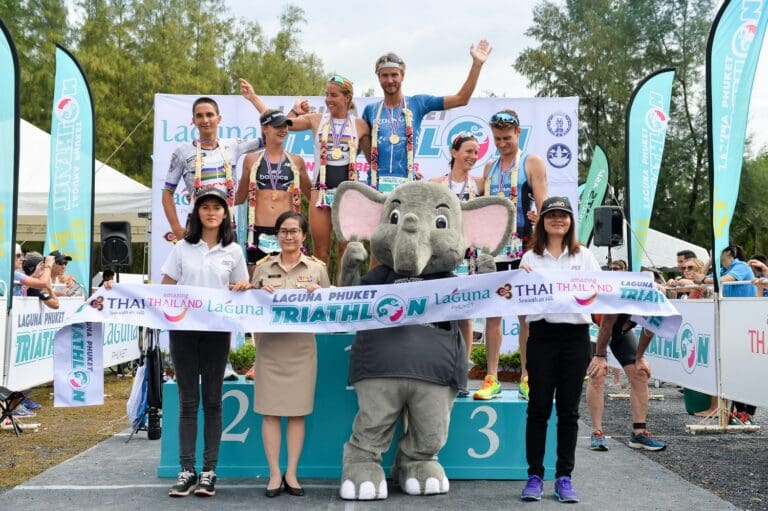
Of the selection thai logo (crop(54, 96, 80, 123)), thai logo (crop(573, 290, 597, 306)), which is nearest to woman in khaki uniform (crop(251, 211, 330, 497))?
thai logo (crop(573, 290, 597, 306))

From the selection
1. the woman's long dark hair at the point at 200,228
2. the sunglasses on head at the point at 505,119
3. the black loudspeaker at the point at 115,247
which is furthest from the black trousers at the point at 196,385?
the black loudspeaker at the point at 115,247

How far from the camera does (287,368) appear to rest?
489 centimetres

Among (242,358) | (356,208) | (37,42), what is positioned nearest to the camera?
(356,208)

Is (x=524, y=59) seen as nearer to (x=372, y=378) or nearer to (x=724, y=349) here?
(x=724, y=349)

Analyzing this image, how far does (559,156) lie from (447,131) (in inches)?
67.4

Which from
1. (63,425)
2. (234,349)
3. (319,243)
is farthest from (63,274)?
(319,243)

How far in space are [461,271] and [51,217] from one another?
600 centimetres

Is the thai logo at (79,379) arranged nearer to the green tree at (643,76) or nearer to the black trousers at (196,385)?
the black trousers at (196,385)

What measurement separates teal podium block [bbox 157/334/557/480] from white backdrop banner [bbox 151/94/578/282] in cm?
698

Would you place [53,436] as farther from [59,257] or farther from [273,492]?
[273,492]

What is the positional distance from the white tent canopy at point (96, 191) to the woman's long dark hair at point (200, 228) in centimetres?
884

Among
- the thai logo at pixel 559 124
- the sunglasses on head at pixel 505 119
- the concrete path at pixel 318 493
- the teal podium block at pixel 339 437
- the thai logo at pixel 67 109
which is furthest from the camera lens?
the thai logo at pixel 559 124

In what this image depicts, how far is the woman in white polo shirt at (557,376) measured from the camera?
15.2 feet

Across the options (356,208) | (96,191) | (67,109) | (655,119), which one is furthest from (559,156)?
(356,208)
